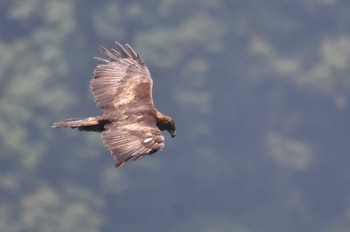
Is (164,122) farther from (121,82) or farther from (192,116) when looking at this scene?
(192,116)

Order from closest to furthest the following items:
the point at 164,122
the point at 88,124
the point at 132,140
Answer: the point at 132,140 → the point at 88,124 → the point at 164,122

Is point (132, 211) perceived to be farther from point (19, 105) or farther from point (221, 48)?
point (221, 48)

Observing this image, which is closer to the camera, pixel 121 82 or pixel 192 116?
pixel 121 82

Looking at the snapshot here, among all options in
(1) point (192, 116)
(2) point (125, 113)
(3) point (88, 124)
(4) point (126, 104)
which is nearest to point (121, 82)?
(4) point (126, 104)

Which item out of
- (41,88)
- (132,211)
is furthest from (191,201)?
(41,88)

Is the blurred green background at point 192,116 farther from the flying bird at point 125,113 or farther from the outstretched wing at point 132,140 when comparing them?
the outstretched wing at point 132,140

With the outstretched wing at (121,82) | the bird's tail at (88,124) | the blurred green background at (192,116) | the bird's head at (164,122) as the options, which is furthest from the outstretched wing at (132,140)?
the blurred green background at (192,116)

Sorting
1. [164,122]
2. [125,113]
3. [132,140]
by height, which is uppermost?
[164,122]
